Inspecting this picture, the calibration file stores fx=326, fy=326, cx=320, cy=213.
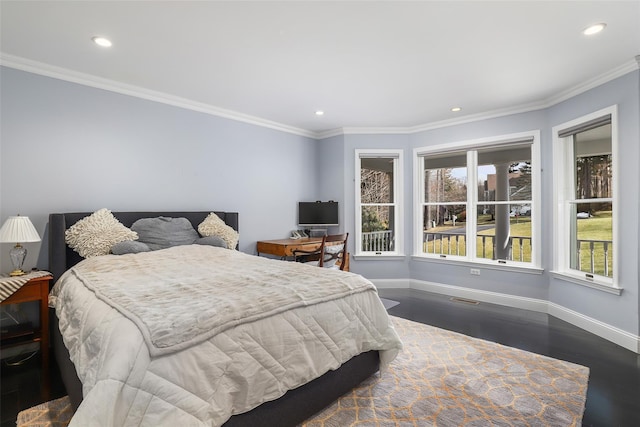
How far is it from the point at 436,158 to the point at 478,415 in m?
3.83

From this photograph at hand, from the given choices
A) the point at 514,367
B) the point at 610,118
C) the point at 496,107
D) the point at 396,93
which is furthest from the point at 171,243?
the point at 610,118

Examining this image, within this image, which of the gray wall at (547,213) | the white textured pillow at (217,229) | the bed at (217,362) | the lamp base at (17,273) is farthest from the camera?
the white textured pillow at (217,229)

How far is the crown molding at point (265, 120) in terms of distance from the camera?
115 inches

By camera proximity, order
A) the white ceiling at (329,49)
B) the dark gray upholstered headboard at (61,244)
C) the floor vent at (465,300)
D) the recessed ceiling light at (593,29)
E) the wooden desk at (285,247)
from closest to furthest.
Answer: the white ceiling at (329,49) < the recessed ceiling light at (593,29) < the dark gray upholstered headboard at (61,244) < the wooden desk at (285,247) < the floor vent at (465,300)

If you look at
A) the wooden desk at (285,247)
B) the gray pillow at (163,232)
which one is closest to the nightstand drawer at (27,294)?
the gray pillow at (163,232)

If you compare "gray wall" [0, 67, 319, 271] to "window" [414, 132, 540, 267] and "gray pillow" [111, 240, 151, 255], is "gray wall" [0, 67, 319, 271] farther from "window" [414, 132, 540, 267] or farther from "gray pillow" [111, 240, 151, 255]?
"window" [414, 132, 540, 267]

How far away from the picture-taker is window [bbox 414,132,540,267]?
429 cm

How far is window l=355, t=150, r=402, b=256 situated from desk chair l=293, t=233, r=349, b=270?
1.07m

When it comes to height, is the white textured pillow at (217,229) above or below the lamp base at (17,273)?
above

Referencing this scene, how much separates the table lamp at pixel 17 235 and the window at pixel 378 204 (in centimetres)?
396

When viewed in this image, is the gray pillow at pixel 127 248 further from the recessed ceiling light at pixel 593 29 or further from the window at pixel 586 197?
the window at pixel 586 197

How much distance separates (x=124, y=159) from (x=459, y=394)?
12.2 ft

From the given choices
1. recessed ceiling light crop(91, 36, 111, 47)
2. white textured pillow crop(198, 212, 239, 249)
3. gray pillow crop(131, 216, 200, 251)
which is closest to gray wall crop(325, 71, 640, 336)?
white textured pillow crop(198, 212, 239, 249)

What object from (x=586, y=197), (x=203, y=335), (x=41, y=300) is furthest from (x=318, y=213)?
(x=203, y=335)
